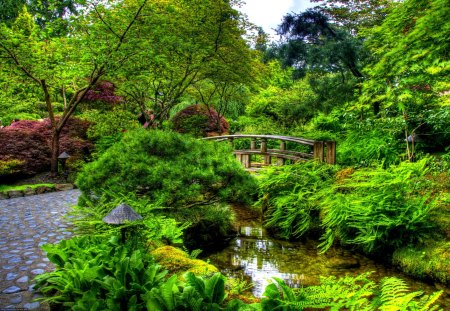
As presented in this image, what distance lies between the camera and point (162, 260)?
3.65 m

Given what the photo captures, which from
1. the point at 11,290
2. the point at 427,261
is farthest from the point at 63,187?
the point at 427,261

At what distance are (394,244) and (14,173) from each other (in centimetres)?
1028

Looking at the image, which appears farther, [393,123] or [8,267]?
[393,123]

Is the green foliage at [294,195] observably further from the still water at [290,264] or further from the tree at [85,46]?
the tree at [85,46]

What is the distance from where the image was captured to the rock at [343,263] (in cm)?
526

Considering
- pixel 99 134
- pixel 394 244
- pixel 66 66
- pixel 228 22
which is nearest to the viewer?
pixel 394 244

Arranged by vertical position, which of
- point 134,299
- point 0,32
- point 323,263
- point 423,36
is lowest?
point 323,263

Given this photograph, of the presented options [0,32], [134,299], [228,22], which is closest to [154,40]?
[228,22]

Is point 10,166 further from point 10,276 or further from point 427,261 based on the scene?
point 427,261

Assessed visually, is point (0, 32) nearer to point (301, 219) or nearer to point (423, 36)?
point (301, 219)

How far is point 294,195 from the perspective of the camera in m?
7.07

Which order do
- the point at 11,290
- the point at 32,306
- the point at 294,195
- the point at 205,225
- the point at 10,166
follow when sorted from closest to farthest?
the point at 32,306, the point at 11,290, the point at 205,225, the point at 294,195, the point at 10,166

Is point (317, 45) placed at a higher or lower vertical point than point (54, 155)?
higher

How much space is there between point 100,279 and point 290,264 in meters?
3.39
